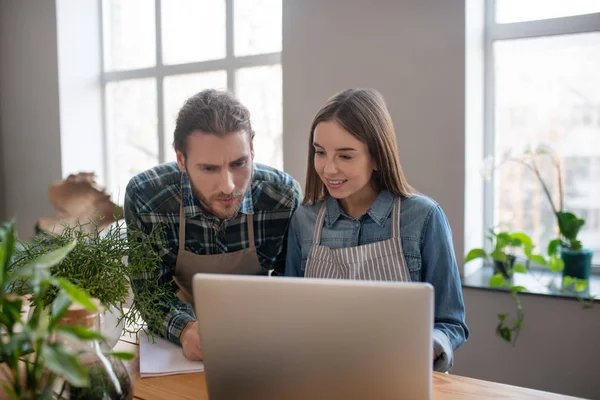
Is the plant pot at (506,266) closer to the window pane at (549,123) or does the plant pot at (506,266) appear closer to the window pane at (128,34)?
the window pane at (549,123)

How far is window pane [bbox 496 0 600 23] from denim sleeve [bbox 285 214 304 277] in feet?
5.05

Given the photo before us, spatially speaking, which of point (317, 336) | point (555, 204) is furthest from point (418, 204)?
point (555, 204)

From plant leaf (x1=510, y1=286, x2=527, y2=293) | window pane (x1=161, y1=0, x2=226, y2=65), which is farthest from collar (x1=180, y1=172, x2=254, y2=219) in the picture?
window pane (x1=161, y1=0, x2=226, y2=65)

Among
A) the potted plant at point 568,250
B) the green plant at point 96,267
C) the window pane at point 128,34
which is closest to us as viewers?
the green plant at point 96,267

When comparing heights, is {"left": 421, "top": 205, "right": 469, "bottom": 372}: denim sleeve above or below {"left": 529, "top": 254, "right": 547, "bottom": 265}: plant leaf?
above

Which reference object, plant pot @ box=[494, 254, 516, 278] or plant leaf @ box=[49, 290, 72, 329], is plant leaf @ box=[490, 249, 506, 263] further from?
plant leaf @ box=[49, 290, 72, 329]

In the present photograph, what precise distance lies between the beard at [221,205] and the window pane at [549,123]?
4.54 ft

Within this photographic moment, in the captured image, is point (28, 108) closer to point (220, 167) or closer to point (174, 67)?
point (174, 67)

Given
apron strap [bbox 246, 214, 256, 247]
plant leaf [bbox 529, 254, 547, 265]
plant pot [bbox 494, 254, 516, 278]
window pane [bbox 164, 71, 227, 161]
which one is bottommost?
plant pot [bbox 494, 254, 516, 278]

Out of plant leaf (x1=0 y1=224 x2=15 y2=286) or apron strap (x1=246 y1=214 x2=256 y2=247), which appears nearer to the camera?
plant leaf (x1=0 y1=224 x2=15 y2=286)

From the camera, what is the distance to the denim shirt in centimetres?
157

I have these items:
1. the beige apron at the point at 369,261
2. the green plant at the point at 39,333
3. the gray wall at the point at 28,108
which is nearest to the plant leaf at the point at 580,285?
the beige apron at the point at 369,261

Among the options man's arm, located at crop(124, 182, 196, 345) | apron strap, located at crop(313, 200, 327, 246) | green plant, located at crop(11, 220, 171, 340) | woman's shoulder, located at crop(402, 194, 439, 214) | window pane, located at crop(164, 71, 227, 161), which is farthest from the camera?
window pane, located at crop(164, 71, 227, 161)

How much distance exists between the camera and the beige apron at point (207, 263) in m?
1.84
